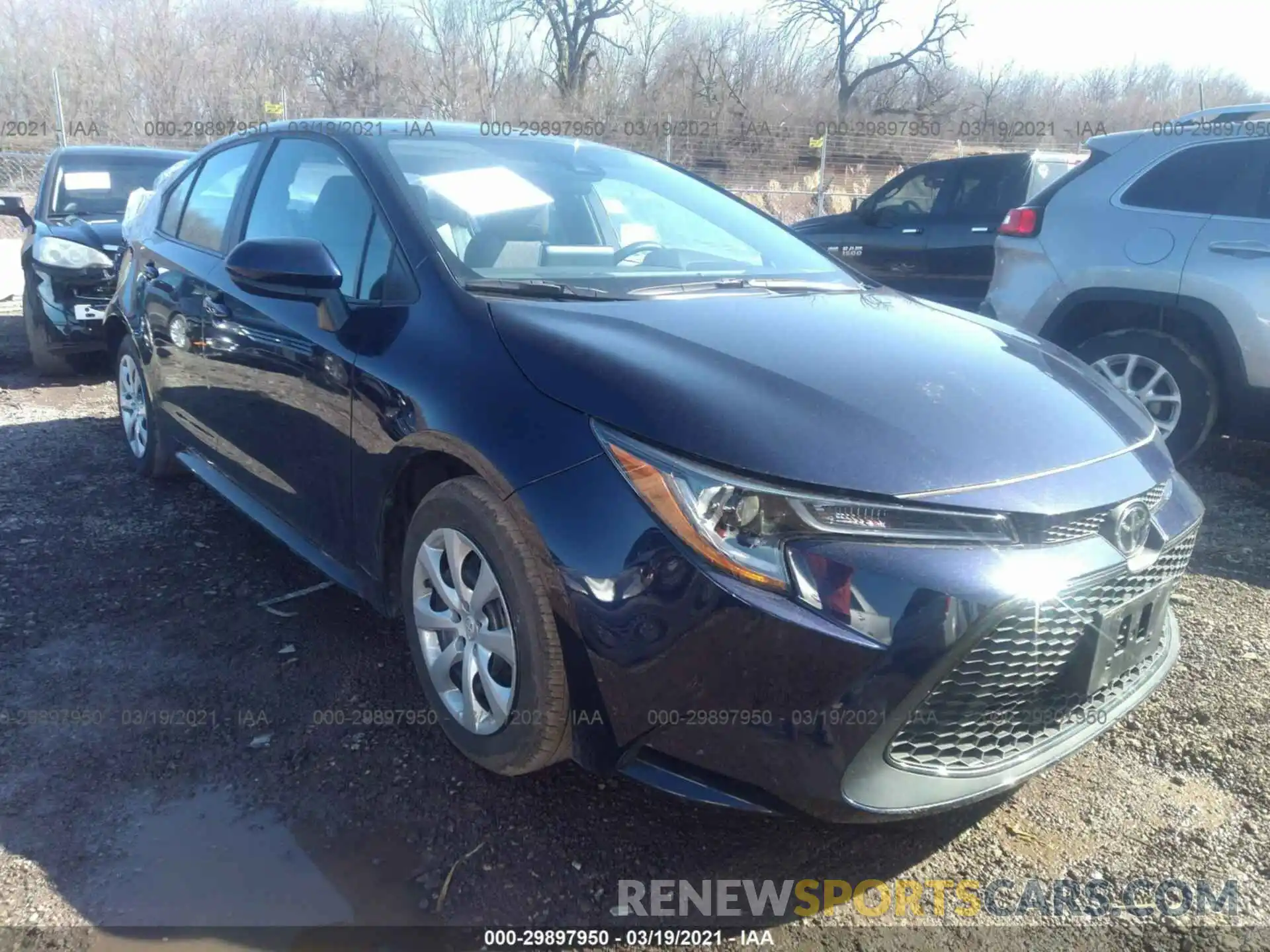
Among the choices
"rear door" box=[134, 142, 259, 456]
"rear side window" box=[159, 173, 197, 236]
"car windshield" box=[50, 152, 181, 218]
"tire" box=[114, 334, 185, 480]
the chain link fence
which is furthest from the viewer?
the chain link fence

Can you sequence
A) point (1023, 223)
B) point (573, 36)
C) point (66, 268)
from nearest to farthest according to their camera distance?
point (1023, 223) < point (66, 268) < point (573, 36)

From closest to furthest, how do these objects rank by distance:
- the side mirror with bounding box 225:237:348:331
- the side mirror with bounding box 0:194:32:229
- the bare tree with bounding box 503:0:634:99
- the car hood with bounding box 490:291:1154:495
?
the car hood with bounding box 490:291:1154:495, the side mirror with bounding box 225:237:348:331, the side mirror with bounding box 0:194:32:229, the bare tree with bounding box 503:0:634:99

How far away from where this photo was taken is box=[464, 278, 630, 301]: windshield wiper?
2553 millimetres

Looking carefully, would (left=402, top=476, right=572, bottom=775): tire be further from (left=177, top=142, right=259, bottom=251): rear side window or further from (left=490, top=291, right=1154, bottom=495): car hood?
(left=177, top=142, right=259, bottom=251): rear side window

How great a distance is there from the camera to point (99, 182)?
7543 millimetres

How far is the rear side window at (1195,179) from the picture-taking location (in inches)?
186

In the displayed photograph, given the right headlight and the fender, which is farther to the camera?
the right headlight

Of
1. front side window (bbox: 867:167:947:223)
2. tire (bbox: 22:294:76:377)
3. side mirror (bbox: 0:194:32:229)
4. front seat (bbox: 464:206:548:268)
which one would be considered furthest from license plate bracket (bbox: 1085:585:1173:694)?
side mirror (bbox: 0:194:32:229)

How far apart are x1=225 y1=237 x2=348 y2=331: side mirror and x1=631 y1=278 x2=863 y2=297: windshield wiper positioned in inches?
34.1

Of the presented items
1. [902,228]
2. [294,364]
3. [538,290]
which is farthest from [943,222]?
[294,364]

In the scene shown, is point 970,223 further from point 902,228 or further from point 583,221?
point 583,221

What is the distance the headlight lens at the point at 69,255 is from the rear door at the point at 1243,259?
657 centimetres

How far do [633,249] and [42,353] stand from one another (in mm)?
5356

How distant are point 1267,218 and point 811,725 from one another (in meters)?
4.16
